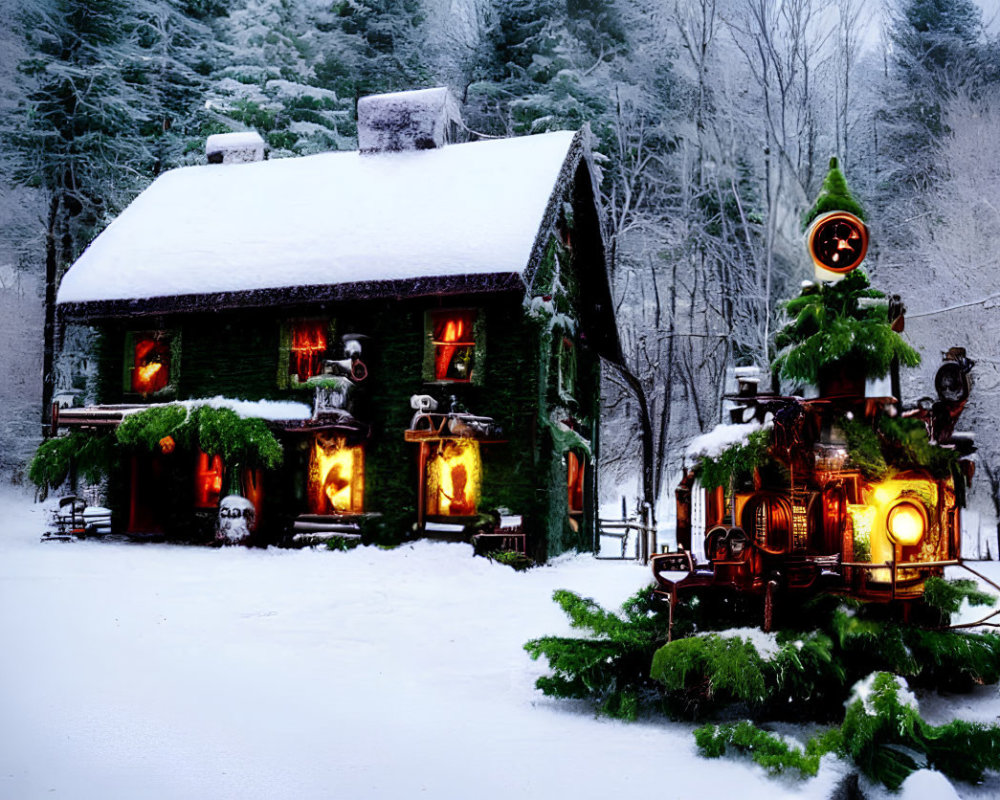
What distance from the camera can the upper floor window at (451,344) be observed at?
56.7 feet

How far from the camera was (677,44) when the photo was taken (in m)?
27.4

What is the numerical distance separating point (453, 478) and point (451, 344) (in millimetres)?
2668

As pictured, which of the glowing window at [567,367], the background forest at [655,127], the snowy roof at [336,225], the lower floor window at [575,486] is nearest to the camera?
the snowy roof at [336,225]

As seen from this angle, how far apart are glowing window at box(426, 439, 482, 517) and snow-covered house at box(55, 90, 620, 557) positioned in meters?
0.04

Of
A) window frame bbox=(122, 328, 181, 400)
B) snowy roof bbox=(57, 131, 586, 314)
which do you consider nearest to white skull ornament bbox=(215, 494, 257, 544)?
window frame bbox=(122, 328, 181, 400)

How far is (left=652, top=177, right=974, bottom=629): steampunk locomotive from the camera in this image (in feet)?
25.9

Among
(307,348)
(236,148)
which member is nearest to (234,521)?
(307,348)

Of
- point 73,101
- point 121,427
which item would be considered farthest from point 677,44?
point 121,427

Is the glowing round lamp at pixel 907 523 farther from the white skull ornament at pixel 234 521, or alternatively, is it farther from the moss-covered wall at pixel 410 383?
the white skull ornament at pixel 234 521

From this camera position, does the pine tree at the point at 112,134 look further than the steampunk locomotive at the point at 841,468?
Yes

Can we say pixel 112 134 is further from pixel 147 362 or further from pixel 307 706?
pixel 307 706

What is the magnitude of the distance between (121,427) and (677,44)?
66.7 feet

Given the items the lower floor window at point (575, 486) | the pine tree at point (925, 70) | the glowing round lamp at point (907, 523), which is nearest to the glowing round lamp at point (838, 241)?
the glowing round lamp at point (907, 523)

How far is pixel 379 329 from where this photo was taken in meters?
17.8
